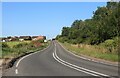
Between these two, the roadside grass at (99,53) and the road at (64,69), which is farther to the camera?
the roadside grass at (99,53)

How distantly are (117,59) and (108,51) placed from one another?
30.4 ft

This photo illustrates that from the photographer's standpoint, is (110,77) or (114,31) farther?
(114,31)

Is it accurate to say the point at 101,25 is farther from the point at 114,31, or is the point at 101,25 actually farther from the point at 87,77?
the point at 87,77

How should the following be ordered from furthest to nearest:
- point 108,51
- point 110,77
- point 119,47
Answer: point 108,51, point 119,47, point 110,77

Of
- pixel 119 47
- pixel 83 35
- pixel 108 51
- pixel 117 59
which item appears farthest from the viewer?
pixel 83 35

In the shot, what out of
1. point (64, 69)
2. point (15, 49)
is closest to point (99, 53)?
point (64, 69)

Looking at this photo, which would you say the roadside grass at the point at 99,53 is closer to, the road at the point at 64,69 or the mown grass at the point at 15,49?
the road at the point at 64,69

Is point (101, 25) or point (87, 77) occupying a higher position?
point (101, 25)

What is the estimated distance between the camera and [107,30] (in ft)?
196

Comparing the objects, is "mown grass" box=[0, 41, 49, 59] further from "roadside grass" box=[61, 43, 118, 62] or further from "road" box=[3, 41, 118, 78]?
"road" box=[3, 41, 118, 78]

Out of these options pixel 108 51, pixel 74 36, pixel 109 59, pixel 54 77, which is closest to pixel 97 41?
pixel 108 51

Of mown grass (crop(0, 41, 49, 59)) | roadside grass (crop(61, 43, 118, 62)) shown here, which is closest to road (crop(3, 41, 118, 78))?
roadside grass (crop(61, 43, 118, 62))

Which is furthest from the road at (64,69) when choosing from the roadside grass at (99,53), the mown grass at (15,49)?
the mown grass at (15,49)

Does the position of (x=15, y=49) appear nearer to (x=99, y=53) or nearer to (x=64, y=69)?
(x=99, y=53)
